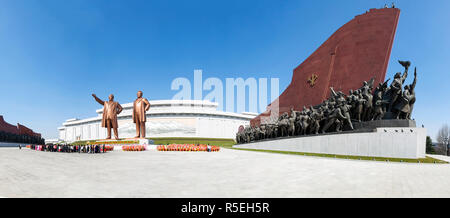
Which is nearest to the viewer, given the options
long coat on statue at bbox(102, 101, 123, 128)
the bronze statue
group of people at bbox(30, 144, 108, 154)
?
group of people at bbox(30, 144, 108, 154)

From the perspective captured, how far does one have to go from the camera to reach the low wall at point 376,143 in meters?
10.2

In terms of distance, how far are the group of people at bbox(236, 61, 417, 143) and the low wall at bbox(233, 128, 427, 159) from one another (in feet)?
2.96

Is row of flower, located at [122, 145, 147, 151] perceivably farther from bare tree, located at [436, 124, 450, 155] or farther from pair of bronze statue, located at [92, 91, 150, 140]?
bare tree, located at [436, 124, 450, 155]

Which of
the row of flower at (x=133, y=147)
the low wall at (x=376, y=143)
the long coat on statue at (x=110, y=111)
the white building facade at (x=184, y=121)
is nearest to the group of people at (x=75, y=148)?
the row of flower at (x=133, y=147)

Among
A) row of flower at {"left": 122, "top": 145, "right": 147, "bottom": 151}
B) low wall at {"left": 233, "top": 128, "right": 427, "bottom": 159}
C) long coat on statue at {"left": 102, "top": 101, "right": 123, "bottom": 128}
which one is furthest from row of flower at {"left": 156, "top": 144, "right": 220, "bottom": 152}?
low wall at {"left": 233, "top": 128, "right": 427, "bottom": 159}

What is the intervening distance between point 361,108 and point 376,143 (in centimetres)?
265

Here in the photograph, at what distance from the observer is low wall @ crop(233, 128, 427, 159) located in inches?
400

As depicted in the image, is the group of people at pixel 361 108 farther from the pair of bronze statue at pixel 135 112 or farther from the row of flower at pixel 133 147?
the pair of bronze statue at pixel 135 112

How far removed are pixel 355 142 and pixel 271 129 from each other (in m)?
8.73

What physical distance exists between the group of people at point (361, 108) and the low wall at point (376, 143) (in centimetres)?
90

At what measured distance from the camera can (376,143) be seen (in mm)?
11102

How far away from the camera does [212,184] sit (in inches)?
188

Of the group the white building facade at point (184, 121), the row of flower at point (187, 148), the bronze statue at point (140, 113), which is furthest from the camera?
the white building facade at point (184, 121)
